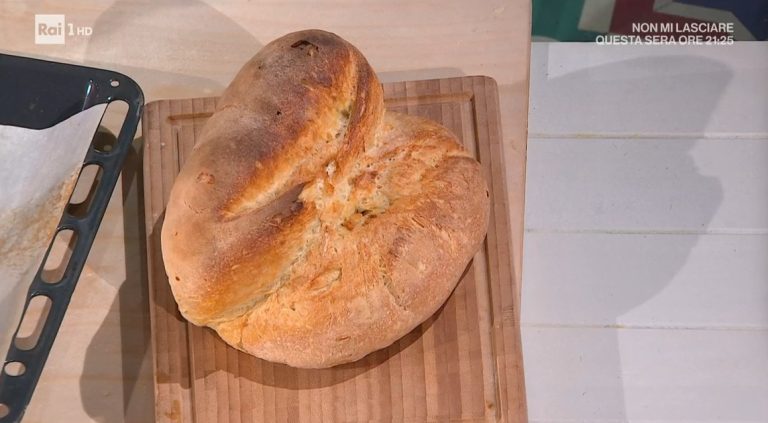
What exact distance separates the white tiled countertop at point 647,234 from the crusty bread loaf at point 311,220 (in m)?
0.46

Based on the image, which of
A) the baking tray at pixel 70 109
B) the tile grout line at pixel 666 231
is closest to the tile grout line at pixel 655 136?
the tile grout line at pixel 666 231

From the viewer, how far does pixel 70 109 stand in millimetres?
912

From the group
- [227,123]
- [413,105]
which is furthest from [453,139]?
[227,123]

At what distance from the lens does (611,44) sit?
127 centimetres

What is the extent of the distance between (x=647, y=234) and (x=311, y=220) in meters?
0.67

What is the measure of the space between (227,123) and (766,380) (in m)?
0.92

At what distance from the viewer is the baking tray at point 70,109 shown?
0.86 meters

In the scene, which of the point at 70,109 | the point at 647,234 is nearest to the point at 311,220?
the point at 70,109

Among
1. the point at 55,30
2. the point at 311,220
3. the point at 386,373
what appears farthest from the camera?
the point at 55,30

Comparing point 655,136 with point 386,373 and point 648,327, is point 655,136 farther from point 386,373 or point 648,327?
point 386,373

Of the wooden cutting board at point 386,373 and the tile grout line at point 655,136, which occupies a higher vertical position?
the tile grout line at point 655,136

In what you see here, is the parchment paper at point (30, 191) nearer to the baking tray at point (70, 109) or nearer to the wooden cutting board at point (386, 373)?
the baking tray at point (70, 109)

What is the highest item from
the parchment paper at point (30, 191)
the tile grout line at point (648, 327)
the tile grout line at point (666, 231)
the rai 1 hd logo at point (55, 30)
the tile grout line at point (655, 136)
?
the rai 1 hd logo at point (55, 30)

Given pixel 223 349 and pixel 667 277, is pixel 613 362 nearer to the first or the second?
pixel 667 277
